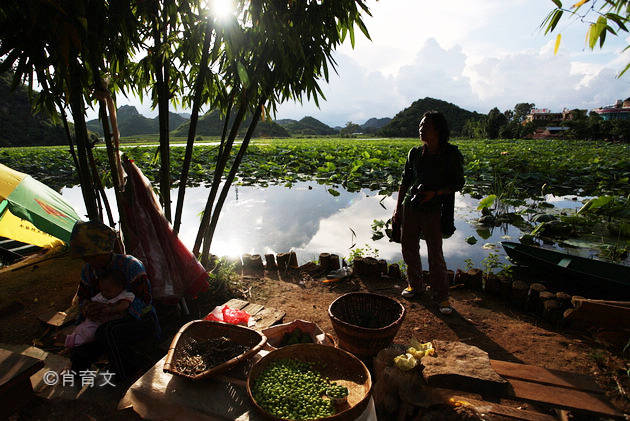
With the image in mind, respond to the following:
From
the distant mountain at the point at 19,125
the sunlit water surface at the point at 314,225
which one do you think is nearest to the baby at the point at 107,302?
the sunlit water surface at the point at 314,225

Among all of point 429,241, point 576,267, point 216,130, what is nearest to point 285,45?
point 429,241

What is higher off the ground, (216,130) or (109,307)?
(216,130)

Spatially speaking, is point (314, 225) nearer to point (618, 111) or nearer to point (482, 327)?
point (482, 327)

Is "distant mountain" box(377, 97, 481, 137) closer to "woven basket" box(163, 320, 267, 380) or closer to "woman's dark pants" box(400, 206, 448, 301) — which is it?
"woman's dark pants" box(400, 206, 448, 301)

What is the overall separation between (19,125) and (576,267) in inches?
1990

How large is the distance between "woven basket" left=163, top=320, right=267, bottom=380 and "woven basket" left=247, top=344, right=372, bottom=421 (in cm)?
14

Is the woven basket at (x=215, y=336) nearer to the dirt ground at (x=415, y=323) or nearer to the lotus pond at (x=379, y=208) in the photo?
the dirt ground at (x=415, y=323)

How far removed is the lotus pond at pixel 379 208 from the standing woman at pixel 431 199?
1717 millimetres

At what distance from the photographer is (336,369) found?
205 centimetres

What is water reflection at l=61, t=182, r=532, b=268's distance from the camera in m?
5.64

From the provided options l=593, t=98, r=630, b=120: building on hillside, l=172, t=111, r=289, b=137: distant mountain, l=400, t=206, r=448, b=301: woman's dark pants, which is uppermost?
l=593, t=98, r=630, b=120: building on hillside

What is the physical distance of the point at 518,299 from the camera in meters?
3.62

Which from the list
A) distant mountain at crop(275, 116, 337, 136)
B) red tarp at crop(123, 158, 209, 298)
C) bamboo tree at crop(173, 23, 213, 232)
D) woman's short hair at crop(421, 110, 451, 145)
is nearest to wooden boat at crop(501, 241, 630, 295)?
woman's short hair at crop(421, 110, 451, 145)

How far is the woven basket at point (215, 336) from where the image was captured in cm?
189
